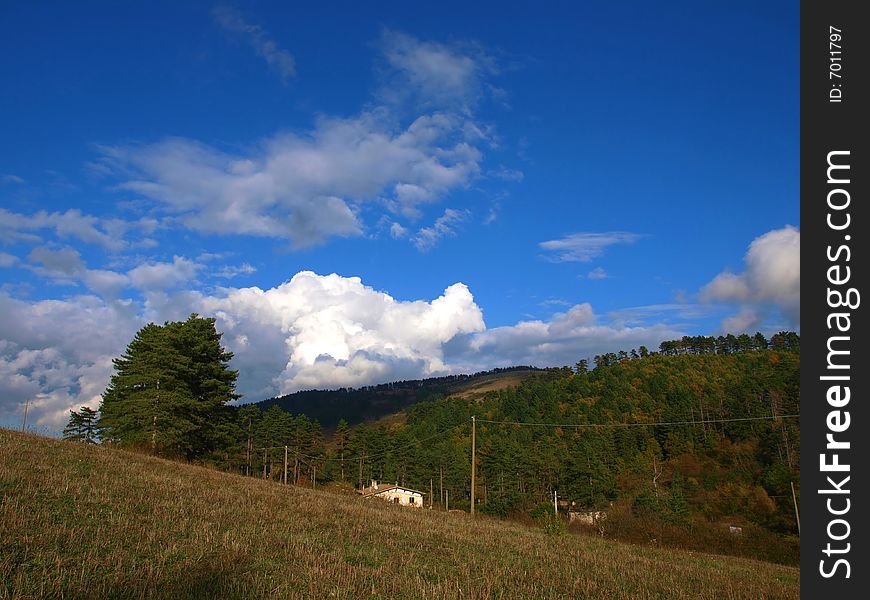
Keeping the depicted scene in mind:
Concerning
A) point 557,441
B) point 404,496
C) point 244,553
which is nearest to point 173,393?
point 244,553

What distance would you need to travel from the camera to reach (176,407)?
44.2 m

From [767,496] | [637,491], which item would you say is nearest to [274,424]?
[637,491]

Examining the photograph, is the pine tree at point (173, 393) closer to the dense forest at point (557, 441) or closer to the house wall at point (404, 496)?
the dense forest at point (557, 441)

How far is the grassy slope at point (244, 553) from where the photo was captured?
349 inches

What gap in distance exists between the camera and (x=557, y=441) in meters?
127

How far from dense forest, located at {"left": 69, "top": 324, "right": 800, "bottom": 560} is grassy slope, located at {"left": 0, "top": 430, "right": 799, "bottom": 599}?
25325mm

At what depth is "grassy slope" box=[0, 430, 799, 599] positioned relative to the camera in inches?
349

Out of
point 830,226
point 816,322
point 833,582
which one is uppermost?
point 830,226

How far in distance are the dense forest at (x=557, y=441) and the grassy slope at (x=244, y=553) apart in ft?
83.1

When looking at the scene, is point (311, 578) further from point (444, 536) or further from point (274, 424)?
point (274, 424)

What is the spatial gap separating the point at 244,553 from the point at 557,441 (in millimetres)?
123859

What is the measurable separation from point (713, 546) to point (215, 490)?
1582 inches

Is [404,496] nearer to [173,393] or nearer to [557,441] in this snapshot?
[173,393]

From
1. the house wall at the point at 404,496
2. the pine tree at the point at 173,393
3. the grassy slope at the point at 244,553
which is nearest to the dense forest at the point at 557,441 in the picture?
the pine tree at the point at 173,393
